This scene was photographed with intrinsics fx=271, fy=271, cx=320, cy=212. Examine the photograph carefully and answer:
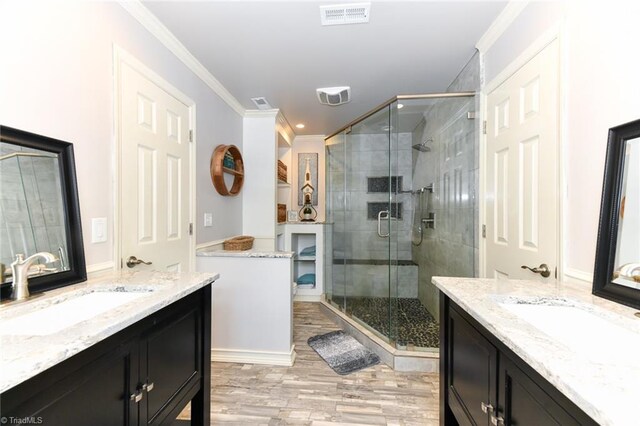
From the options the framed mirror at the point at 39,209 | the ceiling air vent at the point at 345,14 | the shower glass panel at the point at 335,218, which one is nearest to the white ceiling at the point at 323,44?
the ceiling air vent at the point at 345,14

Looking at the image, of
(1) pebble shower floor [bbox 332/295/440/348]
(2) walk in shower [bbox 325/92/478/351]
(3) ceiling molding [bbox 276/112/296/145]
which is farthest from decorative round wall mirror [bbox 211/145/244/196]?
(1) pebble shower floor [bbox 332/295/440/348]

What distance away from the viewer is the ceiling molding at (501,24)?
4.80 feet

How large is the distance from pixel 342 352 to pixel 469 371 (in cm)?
144

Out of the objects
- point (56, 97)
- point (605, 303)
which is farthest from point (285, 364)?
point (56, 97)

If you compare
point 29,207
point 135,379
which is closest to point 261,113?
point 29,207

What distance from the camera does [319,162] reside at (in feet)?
13.5

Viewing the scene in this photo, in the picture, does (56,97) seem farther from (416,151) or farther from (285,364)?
(416,151)

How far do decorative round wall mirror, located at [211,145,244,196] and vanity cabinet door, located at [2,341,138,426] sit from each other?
1.79 m

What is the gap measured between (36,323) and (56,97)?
2.93ft

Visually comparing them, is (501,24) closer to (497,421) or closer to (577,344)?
(577,344)

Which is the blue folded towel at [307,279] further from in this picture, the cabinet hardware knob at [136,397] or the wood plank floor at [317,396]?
the cabinet hardware knob at [136,397]

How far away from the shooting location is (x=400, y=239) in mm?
3178

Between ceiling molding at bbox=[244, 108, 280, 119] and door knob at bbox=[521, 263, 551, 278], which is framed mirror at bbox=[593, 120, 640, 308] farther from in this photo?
ceiling molding at bbox=[244, 108, 280, 119]

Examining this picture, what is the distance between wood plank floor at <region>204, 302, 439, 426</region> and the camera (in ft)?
5.16
